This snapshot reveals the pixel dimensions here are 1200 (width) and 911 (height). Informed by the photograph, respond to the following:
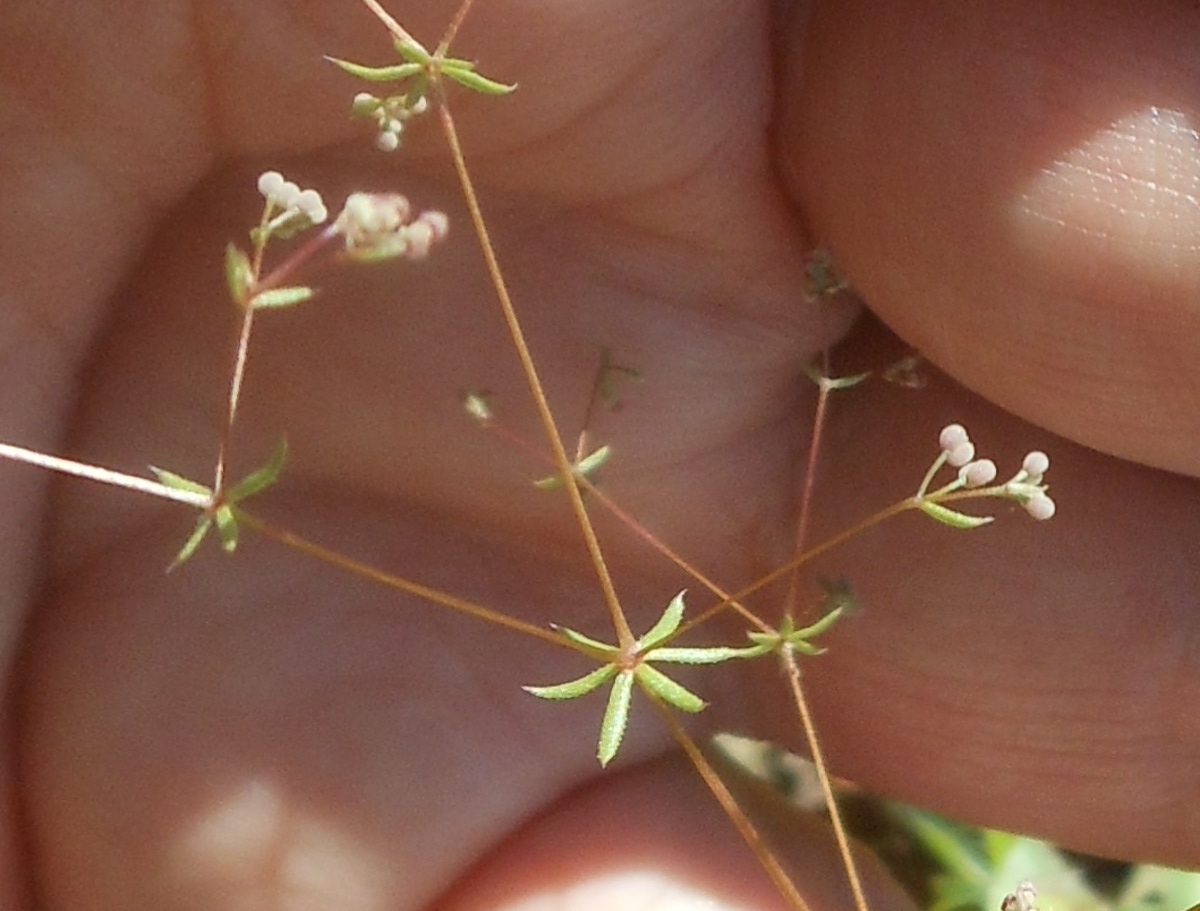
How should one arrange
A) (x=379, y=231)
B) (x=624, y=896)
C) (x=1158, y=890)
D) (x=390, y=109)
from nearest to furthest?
1. (x=379, y=231)
2. (x=390, y=109)
3. (x=624, y=896)
4. (x=1158, y=890)

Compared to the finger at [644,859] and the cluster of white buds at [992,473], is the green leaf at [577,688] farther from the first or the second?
the finger at [644,859]

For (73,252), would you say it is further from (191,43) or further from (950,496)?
(950,496)

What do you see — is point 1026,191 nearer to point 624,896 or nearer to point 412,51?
point 412,51

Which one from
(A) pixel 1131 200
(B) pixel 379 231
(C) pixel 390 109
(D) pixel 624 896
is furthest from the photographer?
(D) pixel 624 896

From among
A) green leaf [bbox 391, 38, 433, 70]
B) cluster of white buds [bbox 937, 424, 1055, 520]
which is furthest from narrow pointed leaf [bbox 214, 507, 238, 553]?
cluster of white buds [bbox 937, 424, 1055, 520]

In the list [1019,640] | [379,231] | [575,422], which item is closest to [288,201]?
[379,231]

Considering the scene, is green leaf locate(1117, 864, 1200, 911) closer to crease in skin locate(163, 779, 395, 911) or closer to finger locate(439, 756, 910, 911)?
finger locate(439, 756, 910, 911)

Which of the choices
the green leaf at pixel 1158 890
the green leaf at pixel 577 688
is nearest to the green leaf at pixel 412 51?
the green leaf at pixel 577 688

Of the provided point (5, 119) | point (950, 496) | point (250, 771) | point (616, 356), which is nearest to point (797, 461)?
A: point (616, 356)
